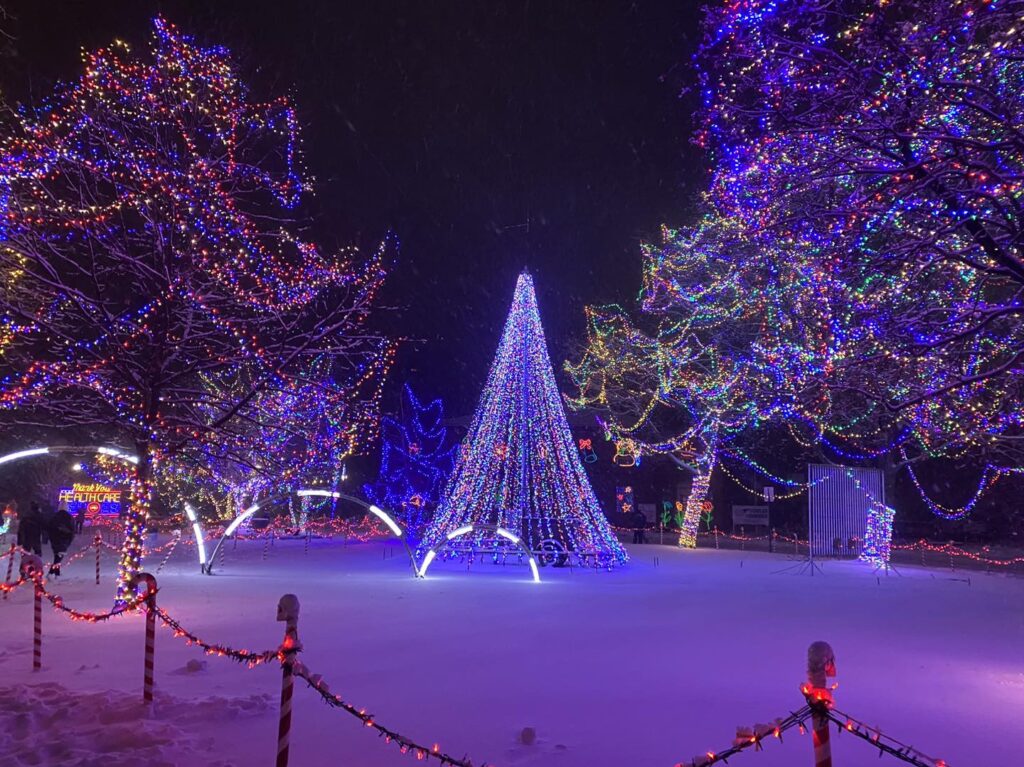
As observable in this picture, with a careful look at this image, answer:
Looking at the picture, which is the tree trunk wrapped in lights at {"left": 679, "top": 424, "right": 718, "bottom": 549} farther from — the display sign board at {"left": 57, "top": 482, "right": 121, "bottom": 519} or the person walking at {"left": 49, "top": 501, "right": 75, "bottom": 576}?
the display sign board at {"left": 57, "top": 482, "right": 121, "bottom": 519}

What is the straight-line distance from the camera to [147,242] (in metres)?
11.7

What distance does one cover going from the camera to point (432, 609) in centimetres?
1292

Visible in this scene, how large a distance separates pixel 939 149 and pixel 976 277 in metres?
2.67

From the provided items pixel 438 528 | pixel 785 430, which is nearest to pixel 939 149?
pixel 438 528

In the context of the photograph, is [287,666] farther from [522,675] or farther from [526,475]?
[526,475]

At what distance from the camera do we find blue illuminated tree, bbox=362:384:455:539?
4388 centimetres

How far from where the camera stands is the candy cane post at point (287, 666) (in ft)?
16.0

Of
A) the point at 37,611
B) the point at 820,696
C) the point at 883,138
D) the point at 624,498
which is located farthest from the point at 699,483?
the point at 820,696

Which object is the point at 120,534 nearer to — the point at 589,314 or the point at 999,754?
the point at 589,314

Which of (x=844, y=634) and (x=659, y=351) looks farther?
(x=659, y=351)

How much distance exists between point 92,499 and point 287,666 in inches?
1429

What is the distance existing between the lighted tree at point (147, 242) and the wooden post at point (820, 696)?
922cm

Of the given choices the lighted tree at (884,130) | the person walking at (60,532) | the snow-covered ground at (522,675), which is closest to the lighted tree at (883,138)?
the lighted tree at (884,130)

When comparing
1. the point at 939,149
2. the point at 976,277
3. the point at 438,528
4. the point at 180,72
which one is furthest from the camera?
the point at 438,528
